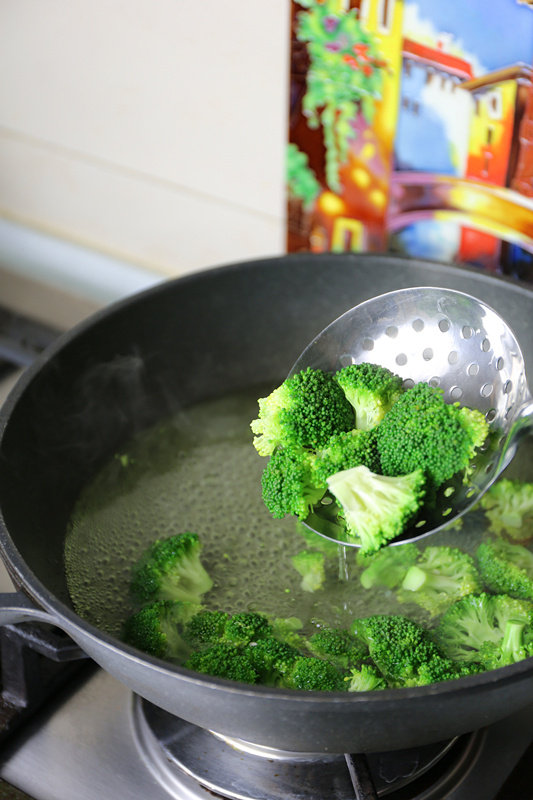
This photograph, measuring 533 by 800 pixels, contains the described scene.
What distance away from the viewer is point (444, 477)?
32.4 inches

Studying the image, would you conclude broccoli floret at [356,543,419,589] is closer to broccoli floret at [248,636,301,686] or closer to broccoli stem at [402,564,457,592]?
broccoli stem at [402,564,457,592]

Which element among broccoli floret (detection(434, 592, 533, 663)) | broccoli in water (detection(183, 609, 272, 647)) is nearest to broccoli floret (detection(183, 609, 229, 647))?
broccoli in water (detection(183, 609, 272, 647))

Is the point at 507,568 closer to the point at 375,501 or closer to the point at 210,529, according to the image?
the point at 375,501

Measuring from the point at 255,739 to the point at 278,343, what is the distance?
64cm

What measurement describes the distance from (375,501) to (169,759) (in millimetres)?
360

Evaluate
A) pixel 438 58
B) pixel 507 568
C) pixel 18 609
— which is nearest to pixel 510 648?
pixel 507 568

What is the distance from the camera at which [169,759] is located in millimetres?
906

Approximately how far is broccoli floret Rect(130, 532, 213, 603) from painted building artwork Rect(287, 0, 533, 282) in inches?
20.5

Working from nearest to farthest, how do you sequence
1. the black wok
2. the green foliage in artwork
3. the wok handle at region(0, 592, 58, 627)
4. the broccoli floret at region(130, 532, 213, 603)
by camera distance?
the black wok
the wok handle at region(0, 592, 58, 627)
the broccoli floret at region(130, 532, 213, 603)
the green foliage in artwork

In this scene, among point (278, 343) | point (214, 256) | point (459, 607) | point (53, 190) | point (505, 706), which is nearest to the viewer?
point (505, 706)

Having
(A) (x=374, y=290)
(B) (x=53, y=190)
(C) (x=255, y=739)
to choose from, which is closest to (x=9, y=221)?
(B) (x=53, y=190)

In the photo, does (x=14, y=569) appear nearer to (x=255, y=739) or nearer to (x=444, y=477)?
(x=255, y=739)

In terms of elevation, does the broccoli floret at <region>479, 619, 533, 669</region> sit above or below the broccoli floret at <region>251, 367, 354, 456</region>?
below

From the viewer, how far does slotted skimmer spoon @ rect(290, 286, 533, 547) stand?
866mm
